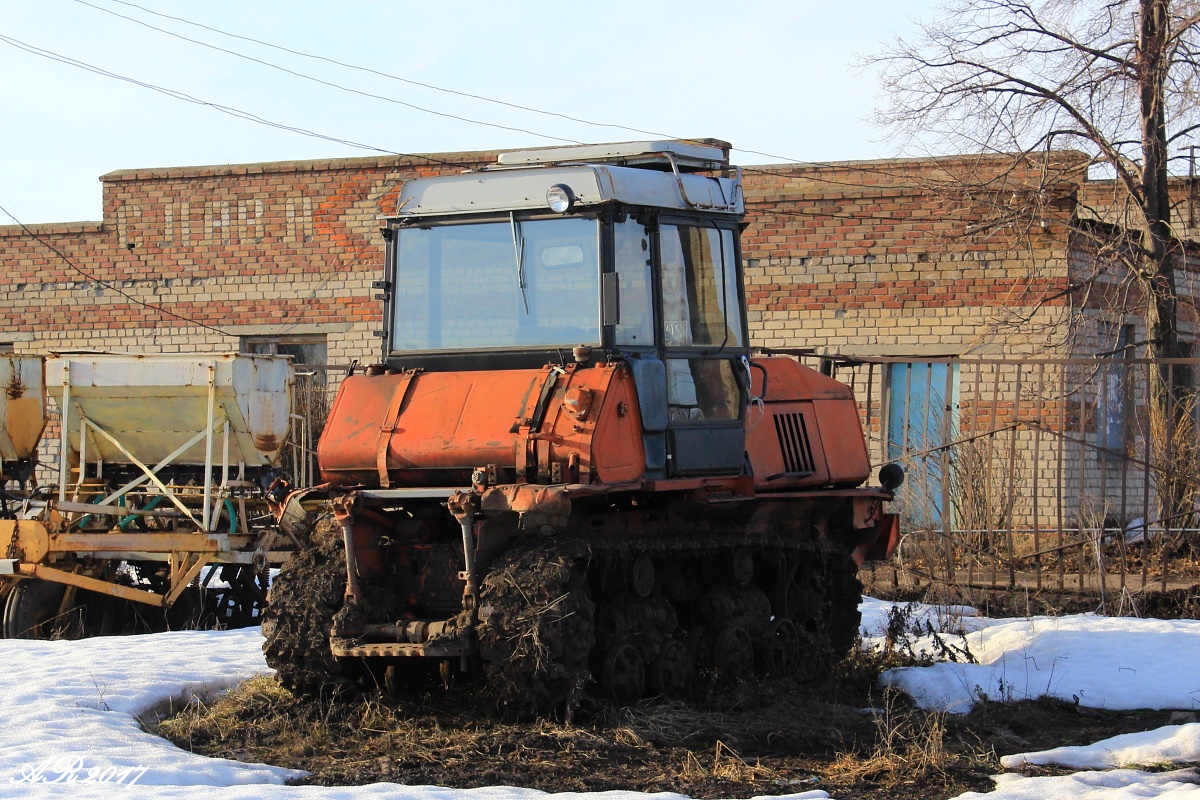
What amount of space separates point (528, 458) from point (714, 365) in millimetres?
1733

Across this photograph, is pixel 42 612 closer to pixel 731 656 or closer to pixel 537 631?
pixel 731 656

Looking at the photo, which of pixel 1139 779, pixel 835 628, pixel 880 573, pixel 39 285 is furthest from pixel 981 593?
pixel 39 285

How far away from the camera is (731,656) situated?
8719mm

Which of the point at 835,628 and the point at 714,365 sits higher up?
the point at 714,365

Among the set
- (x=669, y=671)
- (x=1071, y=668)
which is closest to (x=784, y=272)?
(x=1071, y=668)

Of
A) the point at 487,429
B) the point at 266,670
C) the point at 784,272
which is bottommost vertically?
the point at 266,670

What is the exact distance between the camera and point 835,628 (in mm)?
10172

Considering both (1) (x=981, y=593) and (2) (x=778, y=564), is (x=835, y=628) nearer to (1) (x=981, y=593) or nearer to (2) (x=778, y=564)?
(2) (x=778, y=564)

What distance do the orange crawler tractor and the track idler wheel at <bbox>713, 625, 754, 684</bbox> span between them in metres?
0.02

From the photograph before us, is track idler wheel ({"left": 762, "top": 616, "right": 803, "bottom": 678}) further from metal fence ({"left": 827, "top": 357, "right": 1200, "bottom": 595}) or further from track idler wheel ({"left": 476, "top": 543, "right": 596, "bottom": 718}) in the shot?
metal fence ({"left": 827, "top": 357, "right": 1200, "bottom": 595})

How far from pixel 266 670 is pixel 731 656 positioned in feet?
9.98

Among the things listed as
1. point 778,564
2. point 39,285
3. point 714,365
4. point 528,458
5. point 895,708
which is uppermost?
point 39,285

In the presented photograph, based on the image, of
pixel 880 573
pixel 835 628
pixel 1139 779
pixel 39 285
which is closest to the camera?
pixel 1139 779

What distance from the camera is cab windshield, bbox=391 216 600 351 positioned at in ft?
26.2
